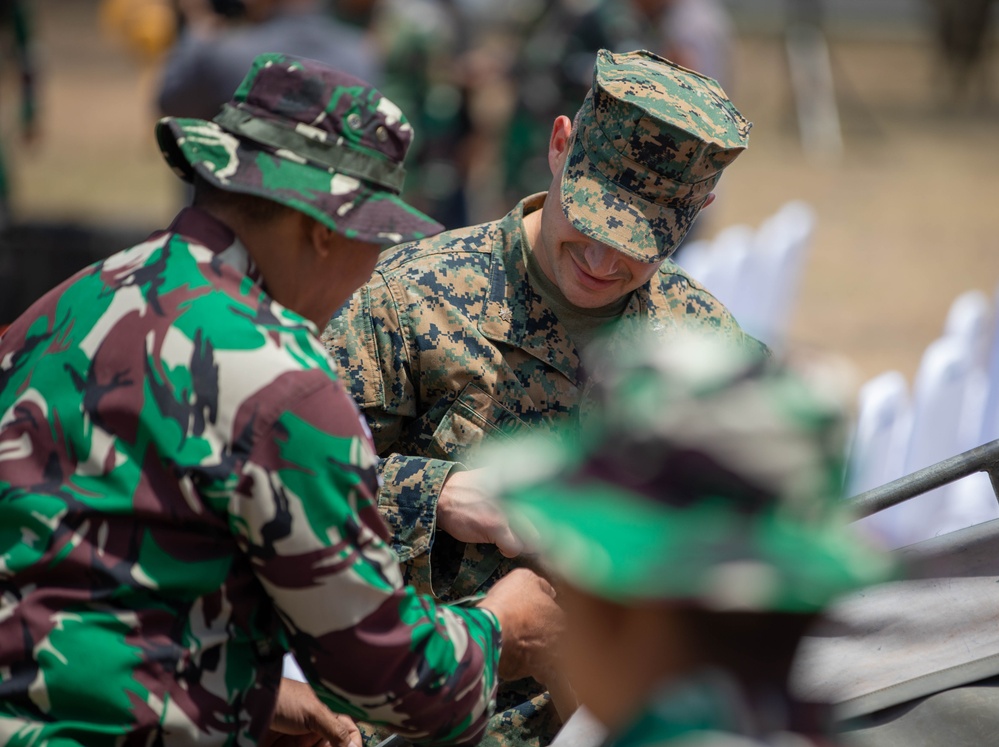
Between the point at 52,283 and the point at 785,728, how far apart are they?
6.39m

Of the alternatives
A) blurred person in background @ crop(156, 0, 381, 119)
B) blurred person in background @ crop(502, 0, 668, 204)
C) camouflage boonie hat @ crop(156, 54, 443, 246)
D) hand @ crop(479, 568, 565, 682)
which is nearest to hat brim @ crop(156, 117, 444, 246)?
camouflage boonie hat @ crop(156, 54, 443, 246)

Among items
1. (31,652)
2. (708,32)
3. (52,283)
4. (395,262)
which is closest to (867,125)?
(708,32)

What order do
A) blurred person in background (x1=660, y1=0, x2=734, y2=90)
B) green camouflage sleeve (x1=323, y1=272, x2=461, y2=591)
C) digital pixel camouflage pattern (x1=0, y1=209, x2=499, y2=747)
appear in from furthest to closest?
blurred person in background (x1=660, y1=0, x2=734, y2=90)
green camouflage sleeve (x1=323, y1=272, x2=461, y2=591)
digital pixel camouflage pattern (x1=0, y1=209, x2=499, y2=747)

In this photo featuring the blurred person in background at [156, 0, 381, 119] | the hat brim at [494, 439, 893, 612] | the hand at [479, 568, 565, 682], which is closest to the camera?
the hat brim at [494, 439, 893, 612]

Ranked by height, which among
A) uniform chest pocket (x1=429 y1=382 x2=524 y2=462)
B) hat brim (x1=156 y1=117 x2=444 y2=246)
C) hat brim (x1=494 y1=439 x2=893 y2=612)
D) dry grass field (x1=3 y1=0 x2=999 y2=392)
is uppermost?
hat brim (x1=494 y1=439 x2=893 y2=612)

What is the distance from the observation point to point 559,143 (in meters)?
2.65

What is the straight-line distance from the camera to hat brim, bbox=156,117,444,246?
5.69ft

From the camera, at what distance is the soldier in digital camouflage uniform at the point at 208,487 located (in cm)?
163

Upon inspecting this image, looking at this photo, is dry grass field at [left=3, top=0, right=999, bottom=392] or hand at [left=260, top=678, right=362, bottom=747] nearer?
hand at [left=260, top=678, right=362, bottom=747]

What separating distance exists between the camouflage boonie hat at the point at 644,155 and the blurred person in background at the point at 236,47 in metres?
3.36

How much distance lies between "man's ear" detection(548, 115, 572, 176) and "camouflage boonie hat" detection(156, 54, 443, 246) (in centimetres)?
78

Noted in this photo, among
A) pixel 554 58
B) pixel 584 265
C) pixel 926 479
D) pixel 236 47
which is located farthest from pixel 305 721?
pixel 554 58

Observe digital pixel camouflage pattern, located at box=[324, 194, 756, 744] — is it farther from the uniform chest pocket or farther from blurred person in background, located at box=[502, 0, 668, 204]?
blurred person in background, located at box=[502, 0, 668, 204]

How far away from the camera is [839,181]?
516 inches
